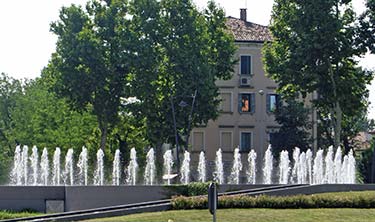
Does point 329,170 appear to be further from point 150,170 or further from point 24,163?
point 24,163

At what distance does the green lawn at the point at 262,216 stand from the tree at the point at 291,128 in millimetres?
33300

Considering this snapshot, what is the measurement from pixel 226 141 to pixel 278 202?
38.1 m

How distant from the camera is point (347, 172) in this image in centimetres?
4619

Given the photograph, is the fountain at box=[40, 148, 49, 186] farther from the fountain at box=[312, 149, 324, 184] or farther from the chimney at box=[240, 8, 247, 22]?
the chimney at box=[240, 8, 247, 22]

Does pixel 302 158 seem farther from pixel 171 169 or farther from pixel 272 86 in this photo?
pixel 272 86

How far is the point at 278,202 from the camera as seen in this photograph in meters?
27.8

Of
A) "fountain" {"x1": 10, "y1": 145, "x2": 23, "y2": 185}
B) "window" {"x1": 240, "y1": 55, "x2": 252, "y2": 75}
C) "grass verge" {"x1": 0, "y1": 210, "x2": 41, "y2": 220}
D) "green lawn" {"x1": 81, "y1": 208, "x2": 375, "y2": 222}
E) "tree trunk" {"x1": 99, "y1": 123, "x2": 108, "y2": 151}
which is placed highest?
"window" {"x1": 240, "y1": 55, "x2": 252, "y2": 75}

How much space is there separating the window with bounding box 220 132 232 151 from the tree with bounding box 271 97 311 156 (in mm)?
4313

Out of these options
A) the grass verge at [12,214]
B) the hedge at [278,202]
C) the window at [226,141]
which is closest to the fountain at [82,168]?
the window at [226,141]

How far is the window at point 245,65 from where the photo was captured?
65.9m

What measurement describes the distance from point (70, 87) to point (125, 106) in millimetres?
3136

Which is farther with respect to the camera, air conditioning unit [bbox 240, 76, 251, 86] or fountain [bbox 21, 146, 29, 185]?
air conditioning unit [bbox 240, 76, 251, 86]

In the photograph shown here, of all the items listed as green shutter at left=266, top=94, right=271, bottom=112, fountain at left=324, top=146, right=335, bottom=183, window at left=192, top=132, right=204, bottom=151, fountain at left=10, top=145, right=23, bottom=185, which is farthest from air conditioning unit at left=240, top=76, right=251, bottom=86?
fountain at left=324, top=146, right=335, bottom=183

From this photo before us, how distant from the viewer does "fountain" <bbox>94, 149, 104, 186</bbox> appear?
52.4 meters
